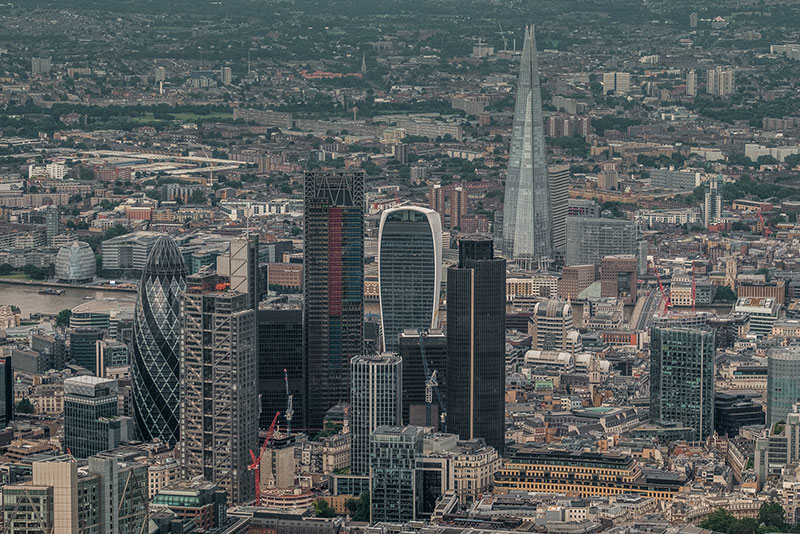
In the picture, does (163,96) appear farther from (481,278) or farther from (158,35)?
(481,278)

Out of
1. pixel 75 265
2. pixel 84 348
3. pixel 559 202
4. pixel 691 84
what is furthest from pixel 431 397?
pixel 691 84

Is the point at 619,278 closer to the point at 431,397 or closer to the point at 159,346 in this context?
the point at 431,397

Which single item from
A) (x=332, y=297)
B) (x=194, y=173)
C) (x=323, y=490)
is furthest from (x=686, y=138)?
(x=323, y=490)

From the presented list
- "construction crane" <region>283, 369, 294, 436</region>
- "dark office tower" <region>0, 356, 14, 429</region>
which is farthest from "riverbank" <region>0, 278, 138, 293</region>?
"construction crane" <region>283, 369, 294, 436</region>

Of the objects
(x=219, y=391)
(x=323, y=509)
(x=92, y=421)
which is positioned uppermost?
(x=219, y=391)

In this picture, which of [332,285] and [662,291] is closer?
[332,285]

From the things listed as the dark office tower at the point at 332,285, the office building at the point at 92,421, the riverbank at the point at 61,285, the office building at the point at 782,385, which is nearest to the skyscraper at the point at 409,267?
the dark office tower at the point at 332,285
